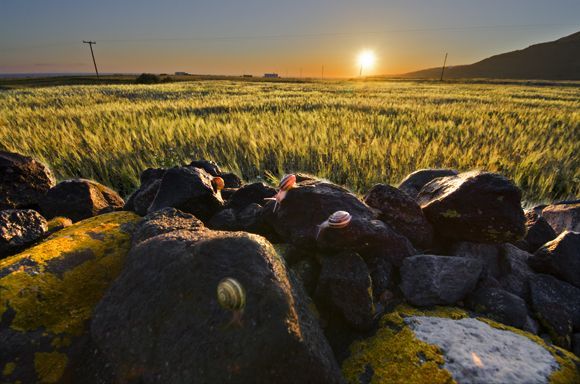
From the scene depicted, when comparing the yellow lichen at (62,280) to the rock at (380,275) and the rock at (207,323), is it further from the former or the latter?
the rock at (380,275)

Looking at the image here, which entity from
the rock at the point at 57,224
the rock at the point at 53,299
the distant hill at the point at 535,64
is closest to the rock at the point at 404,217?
the rock at the point at 53,299

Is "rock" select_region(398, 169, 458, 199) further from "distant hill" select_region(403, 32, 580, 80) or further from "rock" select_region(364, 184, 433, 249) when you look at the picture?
"distant hill" select_region(403, 32, 580, 80)

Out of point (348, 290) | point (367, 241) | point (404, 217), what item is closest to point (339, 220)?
point (367, 241)

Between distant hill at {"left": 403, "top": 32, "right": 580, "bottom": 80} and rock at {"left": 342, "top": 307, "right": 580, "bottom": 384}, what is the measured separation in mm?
169196

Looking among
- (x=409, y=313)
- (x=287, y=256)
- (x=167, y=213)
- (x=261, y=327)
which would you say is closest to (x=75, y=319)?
(x=167, y=213)

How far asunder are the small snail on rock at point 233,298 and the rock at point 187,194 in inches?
52.4

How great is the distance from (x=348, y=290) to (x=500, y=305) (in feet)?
2.95

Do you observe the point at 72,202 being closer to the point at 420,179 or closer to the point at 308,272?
the point at 308,272

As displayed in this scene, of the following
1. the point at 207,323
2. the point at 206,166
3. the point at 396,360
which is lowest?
the point at 396,360

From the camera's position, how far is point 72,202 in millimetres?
2701

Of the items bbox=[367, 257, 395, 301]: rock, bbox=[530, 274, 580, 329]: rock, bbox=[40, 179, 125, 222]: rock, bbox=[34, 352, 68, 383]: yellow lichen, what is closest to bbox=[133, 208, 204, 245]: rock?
bbox=[34, 352, 68, 383]: yellow lichen

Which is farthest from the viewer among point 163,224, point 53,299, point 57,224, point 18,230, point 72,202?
point 72,202

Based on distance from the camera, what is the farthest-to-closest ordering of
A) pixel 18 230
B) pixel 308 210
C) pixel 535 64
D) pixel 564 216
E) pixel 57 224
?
pixel 535 64, pixel 564 216, pixel 57 224, pixel 308 210, pixel 18 230

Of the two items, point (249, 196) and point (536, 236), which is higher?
point (249, 196)
